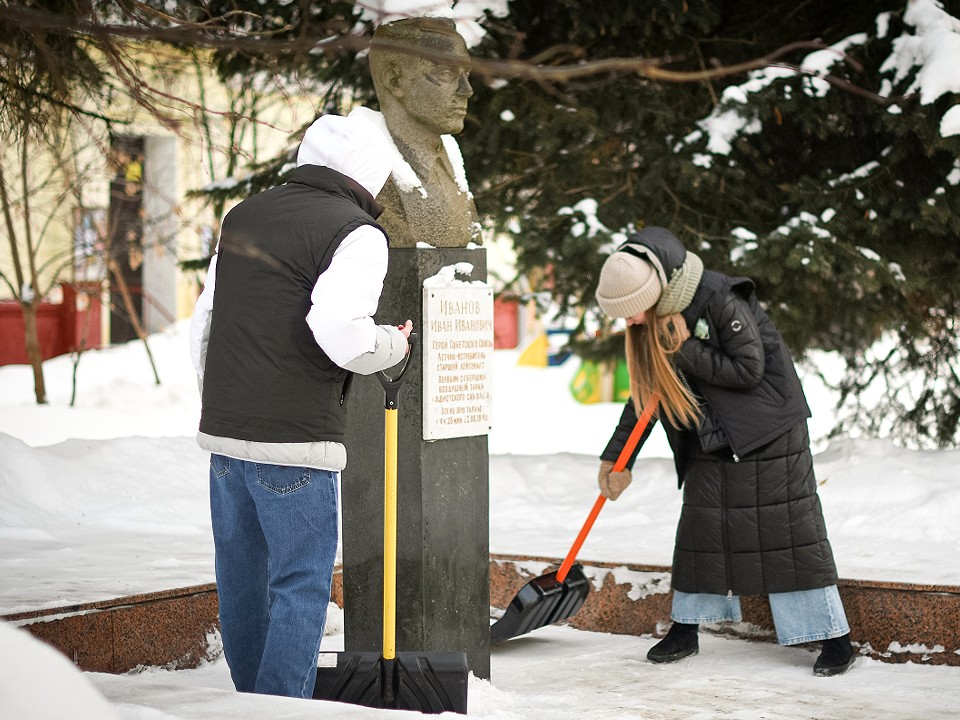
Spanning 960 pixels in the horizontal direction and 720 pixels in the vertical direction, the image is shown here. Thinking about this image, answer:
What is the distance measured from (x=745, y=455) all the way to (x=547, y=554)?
1363 mm

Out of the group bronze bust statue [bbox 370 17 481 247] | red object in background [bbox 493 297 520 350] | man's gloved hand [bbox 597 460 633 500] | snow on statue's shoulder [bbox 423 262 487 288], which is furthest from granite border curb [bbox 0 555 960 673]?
red object in background [bbox 493 297 520 350]

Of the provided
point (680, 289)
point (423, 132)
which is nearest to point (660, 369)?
point (680, 289)

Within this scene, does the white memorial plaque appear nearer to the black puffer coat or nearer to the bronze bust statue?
the bronze bust statue

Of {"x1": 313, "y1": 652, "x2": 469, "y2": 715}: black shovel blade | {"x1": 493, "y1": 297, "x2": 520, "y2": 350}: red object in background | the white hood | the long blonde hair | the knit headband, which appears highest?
{"x1": 493, "y1": 297, "x2": 520, "y2": 350}: red object in background

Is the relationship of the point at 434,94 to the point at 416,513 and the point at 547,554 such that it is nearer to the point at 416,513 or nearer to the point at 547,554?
the point at 416,513

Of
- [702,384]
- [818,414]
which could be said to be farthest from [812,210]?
[818,414]

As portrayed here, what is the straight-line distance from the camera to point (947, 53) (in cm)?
652

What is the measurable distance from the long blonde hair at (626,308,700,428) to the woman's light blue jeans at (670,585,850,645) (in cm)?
71

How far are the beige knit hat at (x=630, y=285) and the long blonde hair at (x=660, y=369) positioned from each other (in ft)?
0.38

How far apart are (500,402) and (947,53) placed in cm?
1123

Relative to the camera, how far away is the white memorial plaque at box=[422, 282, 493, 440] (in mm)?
→ 4348

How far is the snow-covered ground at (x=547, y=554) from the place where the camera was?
421 cm

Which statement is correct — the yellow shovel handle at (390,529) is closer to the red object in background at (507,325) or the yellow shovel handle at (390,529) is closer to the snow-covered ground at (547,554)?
the snow-covered ground at (547,554)

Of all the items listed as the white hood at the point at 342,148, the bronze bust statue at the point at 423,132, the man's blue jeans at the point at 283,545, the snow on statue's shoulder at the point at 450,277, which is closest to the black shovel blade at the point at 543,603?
the snow on statue's shoulder at the point at 450,277
